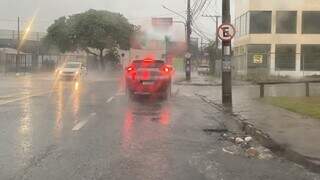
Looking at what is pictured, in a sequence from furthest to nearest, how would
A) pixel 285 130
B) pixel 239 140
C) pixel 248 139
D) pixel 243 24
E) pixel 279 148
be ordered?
pixel 243 24
pixel 285 130
pixel 248 139
pixel 239 140
pixel 279 148

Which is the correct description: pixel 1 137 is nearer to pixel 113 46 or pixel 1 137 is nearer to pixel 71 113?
pixel 71 113

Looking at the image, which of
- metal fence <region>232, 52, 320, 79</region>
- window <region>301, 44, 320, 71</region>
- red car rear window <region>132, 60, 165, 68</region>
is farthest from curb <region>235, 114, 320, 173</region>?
window <region>301, 44, 320, 71</region>

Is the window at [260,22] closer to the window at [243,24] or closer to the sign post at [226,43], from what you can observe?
the window at [243,24]

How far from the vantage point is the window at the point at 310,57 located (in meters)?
52.2

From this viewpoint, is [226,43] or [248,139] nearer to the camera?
[248,139]

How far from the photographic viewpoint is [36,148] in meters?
11.0

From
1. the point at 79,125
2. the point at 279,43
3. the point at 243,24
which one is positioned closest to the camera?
the point at 79,125

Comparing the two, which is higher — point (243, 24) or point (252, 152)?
point (243, 24)

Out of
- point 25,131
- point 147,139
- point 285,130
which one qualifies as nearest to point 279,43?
point 285,130

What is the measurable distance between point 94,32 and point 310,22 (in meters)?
30.8

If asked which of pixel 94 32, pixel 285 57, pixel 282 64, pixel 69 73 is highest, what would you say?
pixel 94 32

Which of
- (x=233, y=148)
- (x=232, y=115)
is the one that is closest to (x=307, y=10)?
(x=232, y=115)

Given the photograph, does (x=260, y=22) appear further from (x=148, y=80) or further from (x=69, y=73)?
(x=148, y=80)

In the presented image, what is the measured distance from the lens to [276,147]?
1157 centimetres
